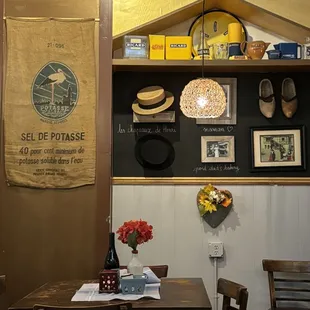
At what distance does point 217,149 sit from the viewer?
406cm

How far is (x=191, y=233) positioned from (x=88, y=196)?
885 millimetres

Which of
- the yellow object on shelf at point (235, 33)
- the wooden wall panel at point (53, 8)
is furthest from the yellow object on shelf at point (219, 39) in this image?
the wooden wall panel at point (53, 8)

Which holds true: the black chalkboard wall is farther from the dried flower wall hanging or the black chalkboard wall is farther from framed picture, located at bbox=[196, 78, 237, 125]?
the dried flower wall hanging

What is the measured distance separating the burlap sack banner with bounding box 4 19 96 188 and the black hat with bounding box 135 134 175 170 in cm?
46

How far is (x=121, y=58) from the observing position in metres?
4.02

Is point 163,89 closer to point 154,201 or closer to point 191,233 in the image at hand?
point 154,201

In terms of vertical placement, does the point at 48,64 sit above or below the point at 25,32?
below

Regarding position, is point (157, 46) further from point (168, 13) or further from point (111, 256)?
point (111, 256)

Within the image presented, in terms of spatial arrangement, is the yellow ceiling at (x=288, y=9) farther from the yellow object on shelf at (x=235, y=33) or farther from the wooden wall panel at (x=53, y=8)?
the wooden wall panel at (x=53, y=8)

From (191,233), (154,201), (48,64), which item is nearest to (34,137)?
(48,64)

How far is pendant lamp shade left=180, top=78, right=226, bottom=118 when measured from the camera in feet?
11.6

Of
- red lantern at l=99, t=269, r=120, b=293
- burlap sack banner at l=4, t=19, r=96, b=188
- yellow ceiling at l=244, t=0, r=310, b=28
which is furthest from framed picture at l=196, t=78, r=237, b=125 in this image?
red lantern at l=99, t=269, r=120, b=293

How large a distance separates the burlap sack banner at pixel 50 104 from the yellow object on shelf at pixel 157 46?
46 cm

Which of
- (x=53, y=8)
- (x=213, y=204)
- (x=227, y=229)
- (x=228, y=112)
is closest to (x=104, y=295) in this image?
(x=213, y=204)
